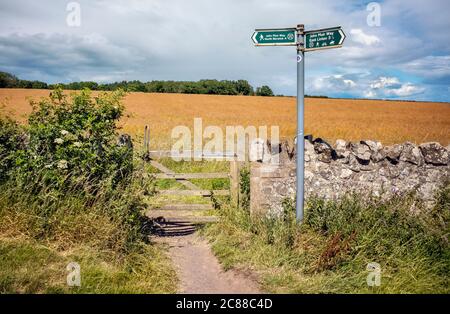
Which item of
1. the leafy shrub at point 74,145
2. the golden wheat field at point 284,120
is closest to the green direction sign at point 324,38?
the leafy shrub at point 74,145

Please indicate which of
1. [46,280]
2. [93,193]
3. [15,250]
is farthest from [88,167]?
[46,280]

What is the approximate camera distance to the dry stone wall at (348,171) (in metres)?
6.52

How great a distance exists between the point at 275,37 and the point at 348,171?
288cm

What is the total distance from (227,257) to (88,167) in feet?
8.87

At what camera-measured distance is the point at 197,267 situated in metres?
5.45

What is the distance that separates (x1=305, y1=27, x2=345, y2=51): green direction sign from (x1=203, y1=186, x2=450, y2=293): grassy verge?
8.33ft

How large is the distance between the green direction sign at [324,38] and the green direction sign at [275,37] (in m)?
0.21

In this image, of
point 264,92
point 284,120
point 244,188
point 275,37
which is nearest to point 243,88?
point 264,92

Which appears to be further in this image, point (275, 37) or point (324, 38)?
point (275, 37)

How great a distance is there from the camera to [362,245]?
498 cm
